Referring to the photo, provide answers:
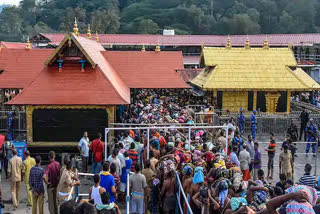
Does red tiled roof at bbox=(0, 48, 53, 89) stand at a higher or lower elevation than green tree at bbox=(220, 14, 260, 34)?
lower

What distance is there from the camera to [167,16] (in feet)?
269

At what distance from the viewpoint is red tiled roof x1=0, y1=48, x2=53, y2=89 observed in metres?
18.7

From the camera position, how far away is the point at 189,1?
87.8m

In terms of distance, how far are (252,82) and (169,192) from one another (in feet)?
49.7

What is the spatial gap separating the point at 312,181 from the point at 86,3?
277ft

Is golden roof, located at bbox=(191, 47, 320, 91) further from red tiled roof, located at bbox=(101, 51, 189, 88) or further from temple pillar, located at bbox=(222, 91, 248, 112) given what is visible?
red tiled roof, located at bbox=(101, 51, 189, 88)

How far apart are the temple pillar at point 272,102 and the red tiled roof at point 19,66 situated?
13.3m

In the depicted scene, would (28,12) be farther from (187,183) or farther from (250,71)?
(187,183)

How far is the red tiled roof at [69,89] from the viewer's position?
1391cm

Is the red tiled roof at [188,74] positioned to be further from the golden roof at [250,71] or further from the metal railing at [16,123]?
the metal railing at [16,123]

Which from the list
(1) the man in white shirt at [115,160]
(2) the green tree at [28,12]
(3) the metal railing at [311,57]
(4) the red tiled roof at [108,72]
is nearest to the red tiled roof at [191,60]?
(3) the metal railing at [311,57]

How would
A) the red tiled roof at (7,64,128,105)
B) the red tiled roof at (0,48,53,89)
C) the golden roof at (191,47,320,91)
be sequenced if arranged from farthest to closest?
the golden roof at (191,47,320,91) < the red tiled roof at (0,48,53,89) < the red tiled roof at (7,64,128,105)

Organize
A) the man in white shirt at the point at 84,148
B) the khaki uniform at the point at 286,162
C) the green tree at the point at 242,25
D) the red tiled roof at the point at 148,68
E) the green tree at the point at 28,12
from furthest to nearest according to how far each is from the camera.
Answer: the green tree at the point at 28,12 < the green tree at the point at 242,25 < the red tiled roof at the point at 148,68 < the man in white shirt at the point at 84,148 < the khaki uniform at the point at 286,162

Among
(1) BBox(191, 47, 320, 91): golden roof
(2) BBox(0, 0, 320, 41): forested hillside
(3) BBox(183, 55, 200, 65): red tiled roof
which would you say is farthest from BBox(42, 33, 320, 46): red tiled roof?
(2) BBox(0, 0, 320, 41): forested hillside
